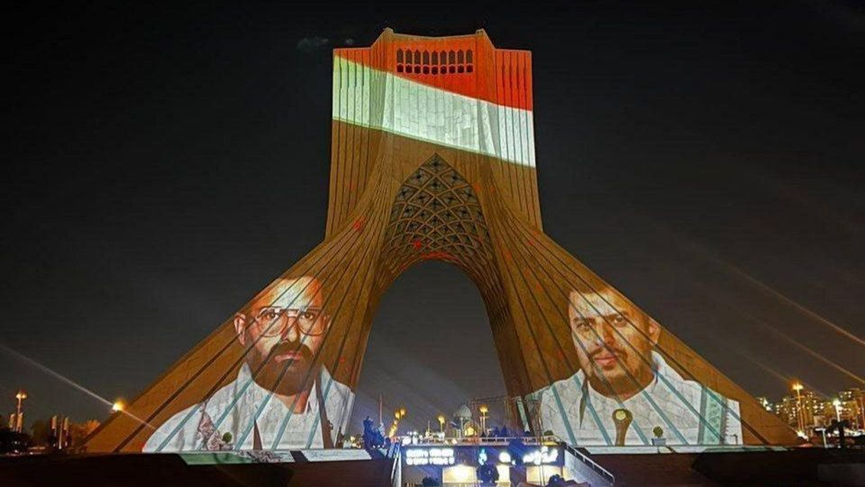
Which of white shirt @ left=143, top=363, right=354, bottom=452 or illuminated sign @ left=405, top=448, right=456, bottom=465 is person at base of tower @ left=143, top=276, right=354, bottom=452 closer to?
white shirt @ left=143, top=363, right=354, bottom=452

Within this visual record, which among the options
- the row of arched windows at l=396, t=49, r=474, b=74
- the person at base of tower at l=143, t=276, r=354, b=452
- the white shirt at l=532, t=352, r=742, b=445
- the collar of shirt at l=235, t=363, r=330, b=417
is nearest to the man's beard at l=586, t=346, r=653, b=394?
the white shirt at l=532, t=352, r=742, b=445

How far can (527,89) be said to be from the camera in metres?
22.5

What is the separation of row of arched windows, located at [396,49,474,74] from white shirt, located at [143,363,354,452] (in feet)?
35.9

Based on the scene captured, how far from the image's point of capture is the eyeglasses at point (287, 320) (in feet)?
50.7

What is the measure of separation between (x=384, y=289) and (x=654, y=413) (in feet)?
42.3

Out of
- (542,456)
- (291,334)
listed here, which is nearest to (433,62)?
(291,334)

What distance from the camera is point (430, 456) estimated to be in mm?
11789

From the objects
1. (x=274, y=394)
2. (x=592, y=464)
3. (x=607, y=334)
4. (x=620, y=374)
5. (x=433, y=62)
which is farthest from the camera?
(x=433, y=62)

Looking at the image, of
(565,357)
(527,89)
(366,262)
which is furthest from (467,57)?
(565,357)

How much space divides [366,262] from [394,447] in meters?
7.45

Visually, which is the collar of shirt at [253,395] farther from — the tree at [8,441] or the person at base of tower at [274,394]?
the tree at [8,441]

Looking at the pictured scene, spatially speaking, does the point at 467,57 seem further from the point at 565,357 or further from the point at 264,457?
the point at 264,457

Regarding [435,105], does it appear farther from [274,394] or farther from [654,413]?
[654,413]

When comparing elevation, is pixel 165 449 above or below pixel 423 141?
below
